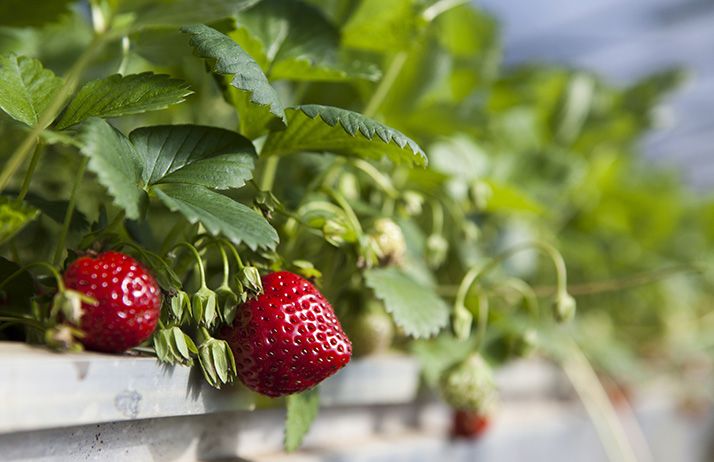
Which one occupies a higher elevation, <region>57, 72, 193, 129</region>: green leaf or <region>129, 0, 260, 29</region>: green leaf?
<region>129, 0, 260, 29</region>: green leaf

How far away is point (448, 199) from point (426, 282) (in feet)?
0.39

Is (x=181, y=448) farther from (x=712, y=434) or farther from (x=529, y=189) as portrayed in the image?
(x=712, y=434)

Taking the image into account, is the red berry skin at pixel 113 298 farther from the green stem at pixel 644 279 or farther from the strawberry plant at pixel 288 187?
the green stem at pixel 644 279

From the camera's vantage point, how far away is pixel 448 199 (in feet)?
2.35

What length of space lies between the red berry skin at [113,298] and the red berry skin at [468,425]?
430 millimetres

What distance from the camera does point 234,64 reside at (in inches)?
14.7

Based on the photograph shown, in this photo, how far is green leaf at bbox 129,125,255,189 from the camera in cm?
38

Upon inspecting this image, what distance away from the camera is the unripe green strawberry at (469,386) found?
0.60 meters

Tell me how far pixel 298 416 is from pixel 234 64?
0.79 feet

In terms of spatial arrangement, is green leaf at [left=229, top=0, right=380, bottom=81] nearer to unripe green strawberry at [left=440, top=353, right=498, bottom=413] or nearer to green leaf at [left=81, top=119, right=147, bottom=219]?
green leaf at [left=81, top=119, right=147, bottom=219]

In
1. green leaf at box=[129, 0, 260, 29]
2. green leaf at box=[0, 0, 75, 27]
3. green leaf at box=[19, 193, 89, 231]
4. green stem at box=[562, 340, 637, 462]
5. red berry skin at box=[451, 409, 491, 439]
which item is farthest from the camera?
green stem at box=[562, 340, 637, 462]

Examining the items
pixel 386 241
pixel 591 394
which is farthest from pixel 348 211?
pixel 591 394

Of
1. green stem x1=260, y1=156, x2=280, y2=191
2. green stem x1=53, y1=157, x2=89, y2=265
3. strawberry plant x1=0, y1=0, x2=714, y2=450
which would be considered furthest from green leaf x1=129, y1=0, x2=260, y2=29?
green stem x1=260, y1=156, x2=280, y2=191

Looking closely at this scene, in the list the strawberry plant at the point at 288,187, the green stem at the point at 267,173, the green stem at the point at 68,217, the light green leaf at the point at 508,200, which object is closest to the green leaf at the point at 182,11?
the strawberry plant at the point at 288,187
